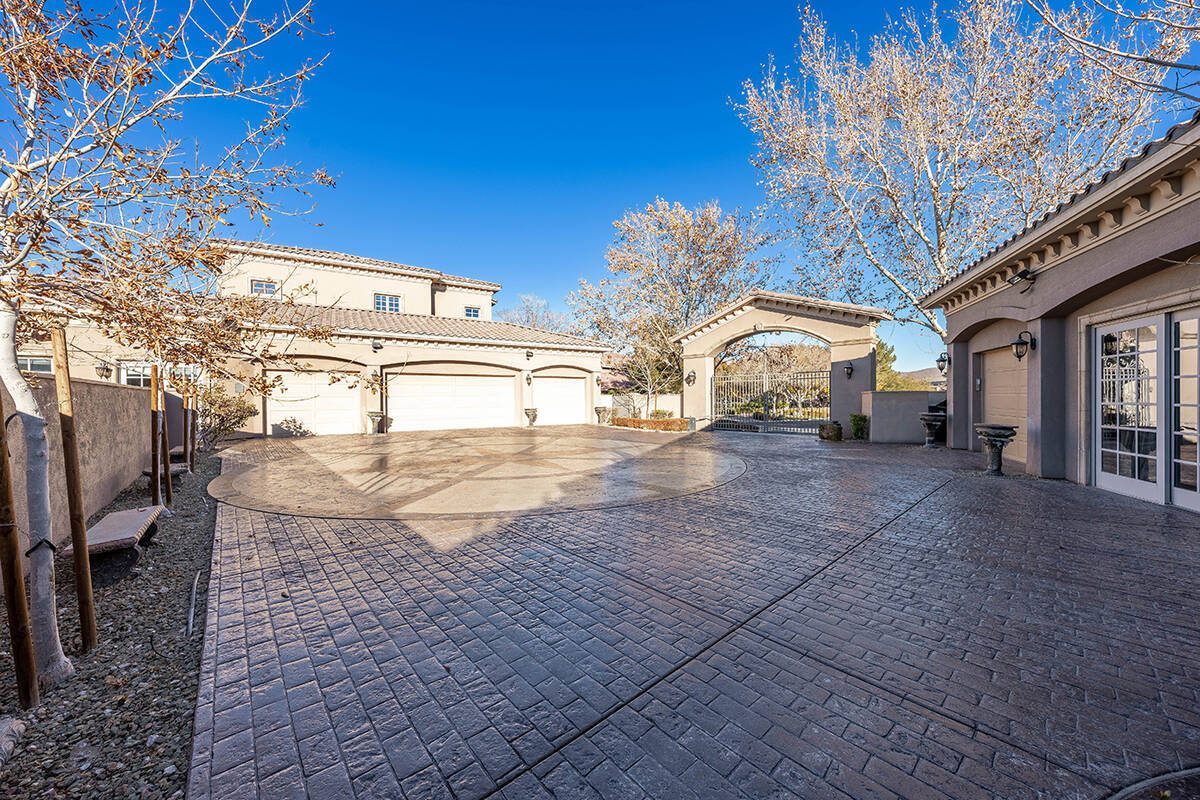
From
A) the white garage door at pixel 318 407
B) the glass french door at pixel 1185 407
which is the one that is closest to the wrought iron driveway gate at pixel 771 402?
the glass french door at pixel 1185 407

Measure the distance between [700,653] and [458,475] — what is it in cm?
693

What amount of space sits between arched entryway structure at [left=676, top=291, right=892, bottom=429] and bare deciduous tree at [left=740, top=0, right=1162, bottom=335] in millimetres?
3086

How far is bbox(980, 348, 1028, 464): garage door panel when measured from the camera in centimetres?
942

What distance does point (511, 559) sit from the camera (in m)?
4.52

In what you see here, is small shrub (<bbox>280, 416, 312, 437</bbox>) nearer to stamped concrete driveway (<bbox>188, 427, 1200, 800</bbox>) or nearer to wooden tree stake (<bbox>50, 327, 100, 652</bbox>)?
stamped concrete driveway (<bbox>188, 427, 1200, 800</bbox>)

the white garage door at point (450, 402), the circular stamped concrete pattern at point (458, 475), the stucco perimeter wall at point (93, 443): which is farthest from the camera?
the white garage door at point (450, 402)

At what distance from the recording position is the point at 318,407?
1612 centimetres

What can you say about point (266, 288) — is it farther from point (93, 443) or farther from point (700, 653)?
point (700, 653)

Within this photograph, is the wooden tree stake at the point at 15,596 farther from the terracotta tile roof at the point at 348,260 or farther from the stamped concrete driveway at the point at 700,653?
the terracotta tile roof at the point at 348,260

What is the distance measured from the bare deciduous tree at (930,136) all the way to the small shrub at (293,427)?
19014mm

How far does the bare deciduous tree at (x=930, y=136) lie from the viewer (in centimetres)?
1319

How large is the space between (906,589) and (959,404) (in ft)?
36.3

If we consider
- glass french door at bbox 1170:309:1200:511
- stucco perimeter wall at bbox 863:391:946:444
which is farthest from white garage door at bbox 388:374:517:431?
glass french door at bbox 1170:309:1200:511

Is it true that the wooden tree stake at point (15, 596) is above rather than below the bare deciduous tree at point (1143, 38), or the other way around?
below
